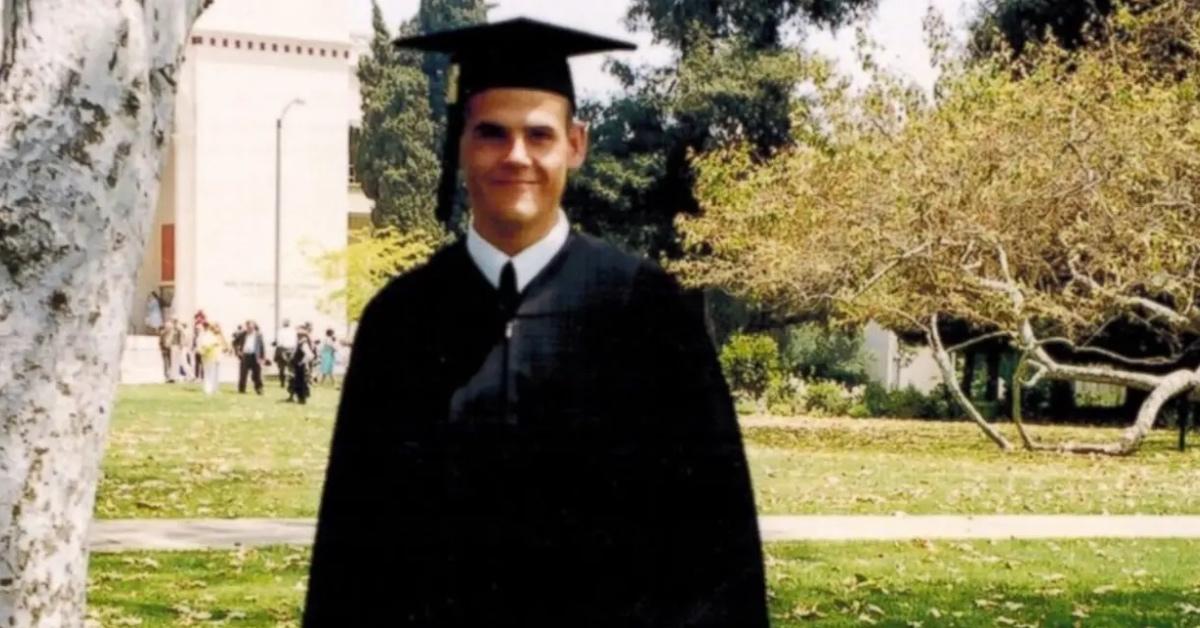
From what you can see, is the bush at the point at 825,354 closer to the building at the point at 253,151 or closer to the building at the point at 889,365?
the building at the point at 889,365

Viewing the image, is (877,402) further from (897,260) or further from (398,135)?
(398,135)

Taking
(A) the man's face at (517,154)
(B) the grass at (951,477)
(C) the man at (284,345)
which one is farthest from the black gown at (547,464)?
(C) the man at (284,345)

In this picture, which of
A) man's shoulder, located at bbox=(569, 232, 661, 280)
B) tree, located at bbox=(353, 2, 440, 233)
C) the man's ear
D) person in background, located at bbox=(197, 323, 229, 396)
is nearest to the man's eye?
the man's ear

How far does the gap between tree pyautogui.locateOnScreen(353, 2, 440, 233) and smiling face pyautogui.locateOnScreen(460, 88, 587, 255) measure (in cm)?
4265

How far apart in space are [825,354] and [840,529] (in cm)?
3314

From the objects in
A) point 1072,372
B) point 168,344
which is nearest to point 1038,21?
point 1072,372

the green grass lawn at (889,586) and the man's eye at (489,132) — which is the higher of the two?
the man's eye at (489,132)

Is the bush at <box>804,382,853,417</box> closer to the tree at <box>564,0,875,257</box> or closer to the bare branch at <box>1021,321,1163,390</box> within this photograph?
the tree at <box>564,0,875,257</box>

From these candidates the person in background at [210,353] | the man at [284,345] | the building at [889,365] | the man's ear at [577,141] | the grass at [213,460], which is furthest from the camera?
the building at [889,365]

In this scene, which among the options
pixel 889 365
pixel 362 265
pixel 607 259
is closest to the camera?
pixel 607 259

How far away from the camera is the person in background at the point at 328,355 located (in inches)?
1495

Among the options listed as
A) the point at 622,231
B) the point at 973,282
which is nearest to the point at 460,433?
the point at 973,282

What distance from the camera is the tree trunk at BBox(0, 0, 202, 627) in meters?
4.20

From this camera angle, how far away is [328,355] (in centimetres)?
3828
